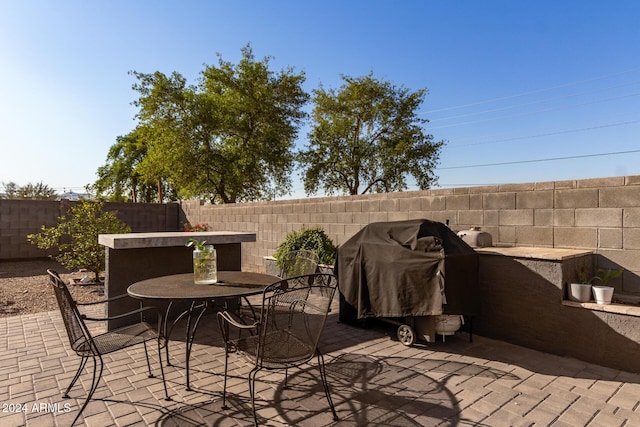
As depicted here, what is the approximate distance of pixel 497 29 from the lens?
1106 centimetres

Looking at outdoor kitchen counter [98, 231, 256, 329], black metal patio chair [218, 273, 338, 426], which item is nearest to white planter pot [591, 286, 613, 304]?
black metal patio chair [218, 273, 338, 426]

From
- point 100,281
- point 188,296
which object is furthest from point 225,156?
point 188,296

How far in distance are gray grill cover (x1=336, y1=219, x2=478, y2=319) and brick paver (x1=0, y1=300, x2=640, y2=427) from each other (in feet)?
1.47

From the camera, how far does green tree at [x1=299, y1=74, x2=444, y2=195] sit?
18.6 m

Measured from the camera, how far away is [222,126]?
15.3m

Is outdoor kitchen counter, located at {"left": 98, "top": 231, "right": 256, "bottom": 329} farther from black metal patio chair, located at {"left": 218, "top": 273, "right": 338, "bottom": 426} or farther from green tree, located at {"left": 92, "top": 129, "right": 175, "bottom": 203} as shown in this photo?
green tree, located at {"left": 92, "top": 129, "right": 175, "bottom": 203}

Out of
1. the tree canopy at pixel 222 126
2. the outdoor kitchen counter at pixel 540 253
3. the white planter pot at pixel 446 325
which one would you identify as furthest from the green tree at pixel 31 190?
the outdoor kitchen counter at pixel 540 253

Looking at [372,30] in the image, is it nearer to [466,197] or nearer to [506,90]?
[466,197]

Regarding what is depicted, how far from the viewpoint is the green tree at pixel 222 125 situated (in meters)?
14.8

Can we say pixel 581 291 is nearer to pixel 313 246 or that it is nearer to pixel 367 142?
pixel 313 246

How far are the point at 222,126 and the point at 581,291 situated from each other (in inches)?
566

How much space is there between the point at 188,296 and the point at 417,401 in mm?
1737

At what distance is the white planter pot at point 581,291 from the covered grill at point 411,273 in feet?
2.71

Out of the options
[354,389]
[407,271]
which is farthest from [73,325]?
[407,271]
